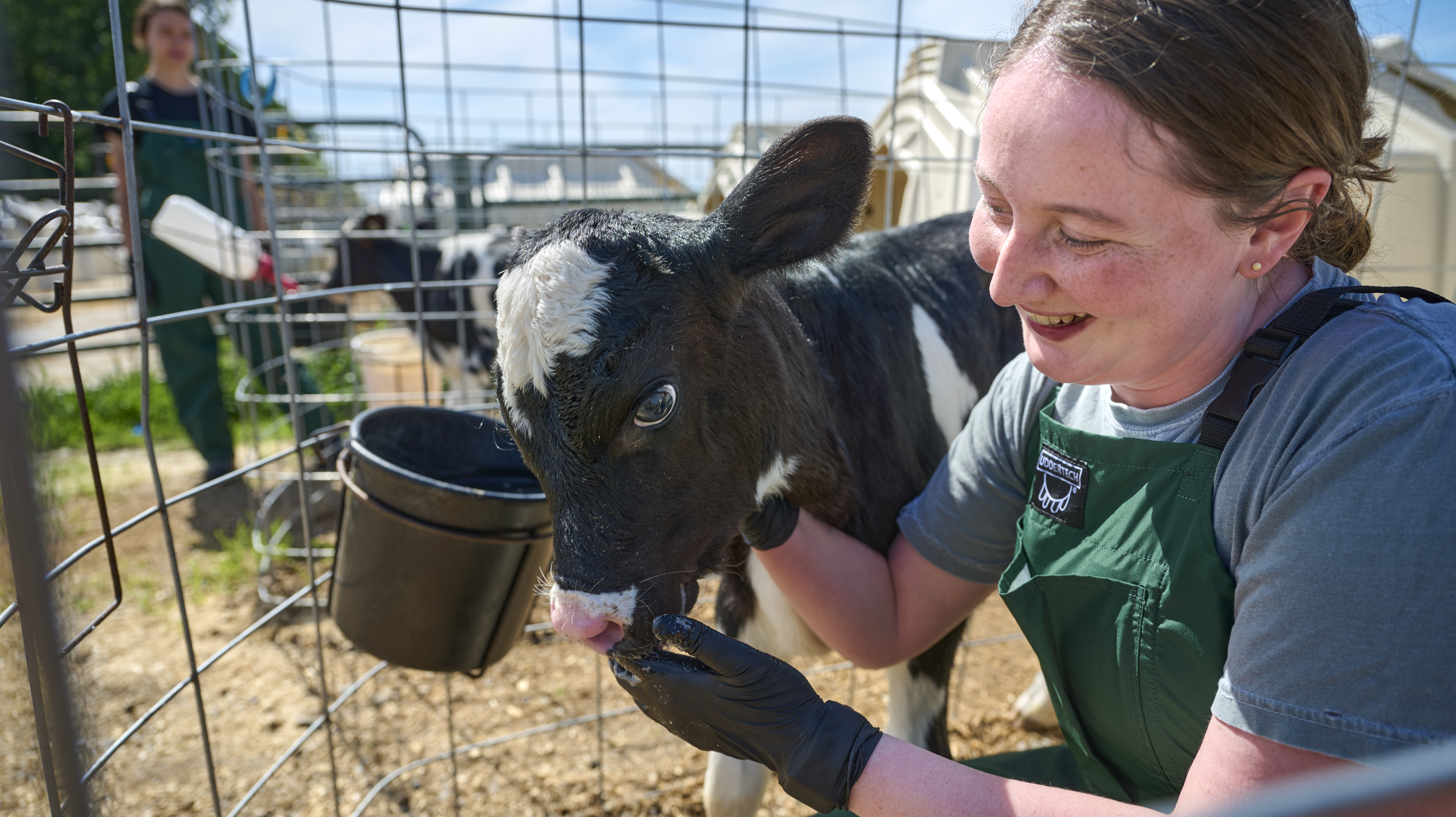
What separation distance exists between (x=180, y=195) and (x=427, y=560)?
4450mm

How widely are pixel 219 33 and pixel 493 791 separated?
3889 millimetres

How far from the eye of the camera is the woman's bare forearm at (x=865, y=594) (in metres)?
1.81

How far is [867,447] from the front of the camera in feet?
7.06

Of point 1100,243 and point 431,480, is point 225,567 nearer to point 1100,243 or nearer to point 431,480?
point 431,480

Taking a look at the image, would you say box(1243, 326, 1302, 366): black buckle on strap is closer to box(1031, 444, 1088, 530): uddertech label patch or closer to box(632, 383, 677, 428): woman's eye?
box(1031, 444, 1088, 530): uddertech label patch

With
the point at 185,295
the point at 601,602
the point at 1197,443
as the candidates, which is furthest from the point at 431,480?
the point at 185,295

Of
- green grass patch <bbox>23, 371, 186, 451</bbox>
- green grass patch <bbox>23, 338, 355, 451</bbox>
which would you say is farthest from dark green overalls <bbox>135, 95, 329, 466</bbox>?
green grass patch <bbox>23, 371, 186, 451</bbox>

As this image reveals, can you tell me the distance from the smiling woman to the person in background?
462 cm

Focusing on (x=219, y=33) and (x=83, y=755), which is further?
(x=219, y=33)

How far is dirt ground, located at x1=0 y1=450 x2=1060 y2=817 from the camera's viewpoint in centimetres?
268

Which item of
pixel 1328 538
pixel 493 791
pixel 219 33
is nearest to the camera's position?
pixel 1328 538

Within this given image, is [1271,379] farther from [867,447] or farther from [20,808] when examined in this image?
[20,808]

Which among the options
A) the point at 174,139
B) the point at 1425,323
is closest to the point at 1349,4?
the point at 1425,323

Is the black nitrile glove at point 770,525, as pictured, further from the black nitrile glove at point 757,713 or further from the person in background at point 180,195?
the person in background at point 180,195
